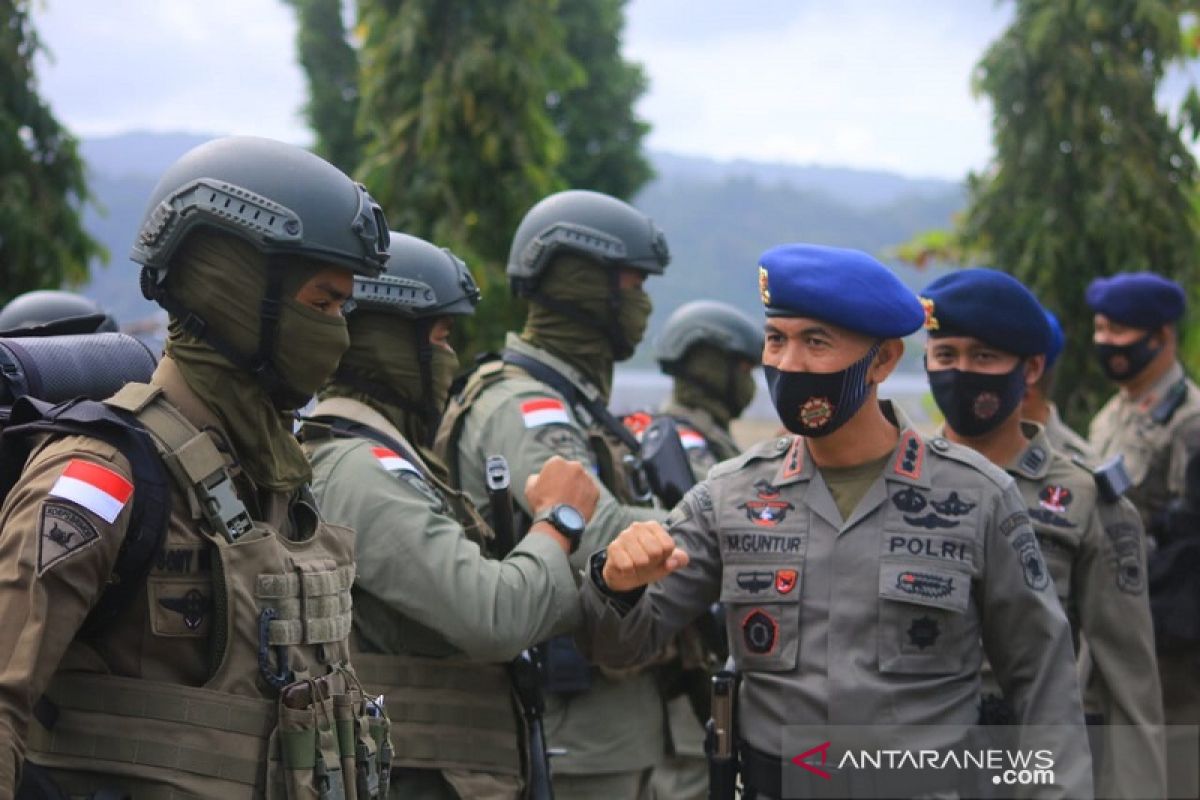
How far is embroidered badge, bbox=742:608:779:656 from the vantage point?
332cm

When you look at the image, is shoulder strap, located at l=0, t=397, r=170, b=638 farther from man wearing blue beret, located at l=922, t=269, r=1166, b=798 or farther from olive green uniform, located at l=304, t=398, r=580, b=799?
man wearing blue beret, located at l=922, t=269, r=1166, b=798

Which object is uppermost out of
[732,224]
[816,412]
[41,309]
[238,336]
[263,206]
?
[732,224]

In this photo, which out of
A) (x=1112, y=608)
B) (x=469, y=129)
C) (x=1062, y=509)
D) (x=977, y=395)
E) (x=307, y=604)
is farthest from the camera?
(x=469, y=129)

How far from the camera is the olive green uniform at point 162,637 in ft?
7.24

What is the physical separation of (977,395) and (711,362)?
274 cm

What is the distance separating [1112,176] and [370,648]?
8134mm

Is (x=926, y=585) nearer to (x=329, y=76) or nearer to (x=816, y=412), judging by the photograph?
(x=816, y=412)

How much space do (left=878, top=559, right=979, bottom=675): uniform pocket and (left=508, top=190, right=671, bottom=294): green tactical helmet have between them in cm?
207

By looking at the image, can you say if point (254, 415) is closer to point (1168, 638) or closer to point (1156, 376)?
point (1168, 638)

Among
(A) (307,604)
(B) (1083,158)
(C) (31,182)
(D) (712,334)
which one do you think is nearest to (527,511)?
(A) (307,604)

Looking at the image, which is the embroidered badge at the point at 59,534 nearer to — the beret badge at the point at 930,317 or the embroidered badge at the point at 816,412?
the embroidered badge at the point at 816,412

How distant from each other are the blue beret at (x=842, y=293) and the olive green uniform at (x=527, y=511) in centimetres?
116

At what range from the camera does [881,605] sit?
10.6 ft

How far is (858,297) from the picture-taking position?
3.35 metres
